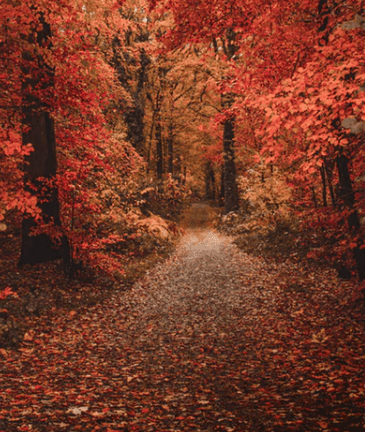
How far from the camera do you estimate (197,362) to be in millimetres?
5516

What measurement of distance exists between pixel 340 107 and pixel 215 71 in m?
14.0

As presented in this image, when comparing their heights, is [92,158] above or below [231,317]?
above

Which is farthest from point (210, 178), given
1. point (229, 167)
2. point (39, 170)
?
point (39, 170)

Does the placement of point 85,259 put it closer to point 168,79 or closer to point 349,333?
point 349,333

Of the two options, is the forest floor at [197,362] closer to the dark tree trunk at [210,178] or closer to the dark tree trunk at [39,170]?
the dark tree trunk at [39,170]

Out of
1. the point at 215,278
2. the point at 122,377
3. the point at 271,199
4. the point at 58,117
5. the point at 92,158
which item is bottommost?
the point at 122,377

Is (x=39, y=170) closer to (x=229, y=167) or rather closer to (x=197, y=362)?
(x=197, y=362)

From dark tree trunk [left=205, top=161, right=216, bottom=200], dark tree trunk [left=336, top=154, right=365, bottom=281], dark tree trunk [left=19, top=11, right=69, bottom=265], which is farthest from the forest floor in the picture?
dark tree trunk [left=205, top=161, right=216, bottom=200]

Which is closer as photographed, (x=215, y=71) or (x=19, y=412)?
(x=19, y=412)

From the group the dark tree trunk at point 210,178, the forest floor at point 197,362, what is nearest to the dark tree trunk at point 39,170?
the forest floor at point 197,362

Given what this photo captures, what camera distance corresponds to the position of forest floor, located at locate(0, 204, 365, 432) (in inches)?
154

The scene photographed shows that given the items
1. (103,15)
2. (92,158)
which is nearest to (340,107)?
(92,158)

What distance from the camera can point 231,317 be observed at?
7.43 m

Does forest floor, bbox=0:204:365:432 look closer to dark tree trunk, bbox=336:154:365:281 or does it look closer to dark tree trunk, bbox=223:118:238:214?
dark tree trunk, bbox=336:154:365:281
